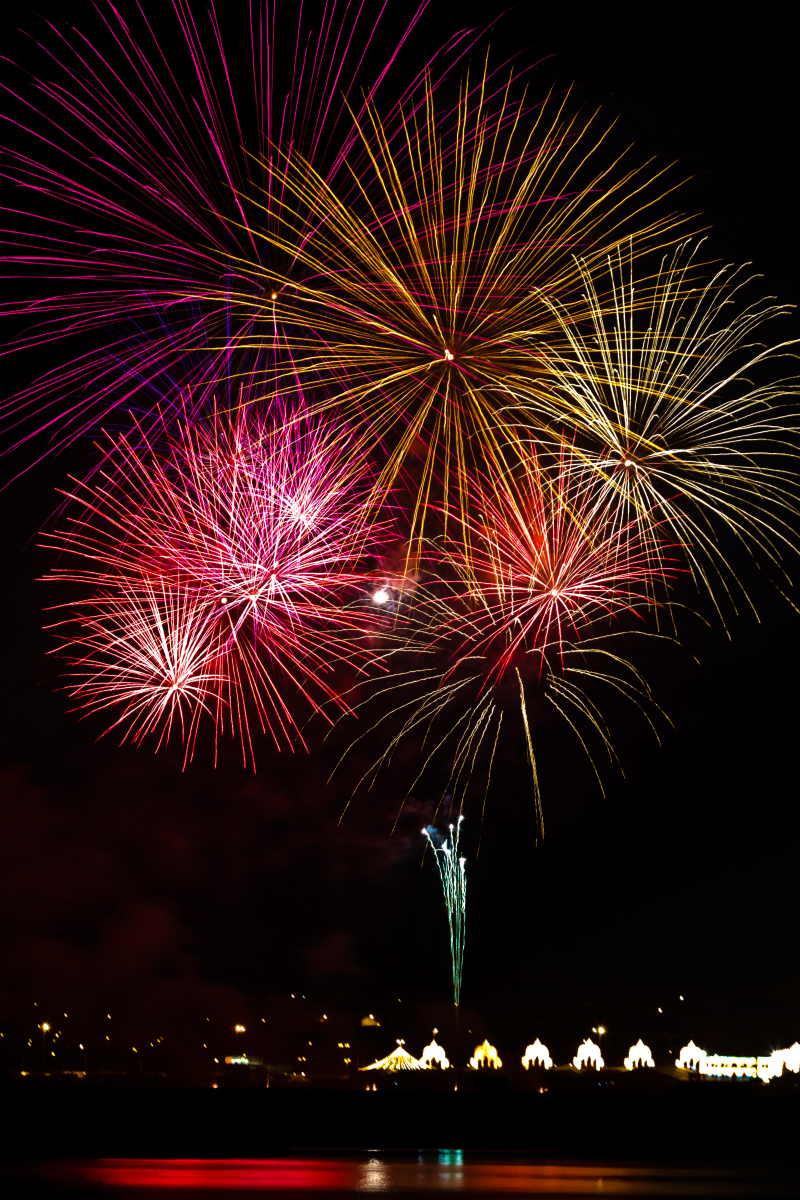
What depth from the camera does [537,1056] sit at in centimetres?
8538

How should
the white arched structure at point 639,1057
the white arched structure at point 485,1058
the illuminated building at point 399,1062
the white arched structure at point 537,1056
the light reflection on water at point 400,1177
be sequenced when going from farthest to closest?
the white arched structure at point 639,1057 → the white arched structure at point 537,1056 → the white arched structure at point 485,1058 → the illuminated building at point 399,1062 → the light reflection on water at point 400,1177

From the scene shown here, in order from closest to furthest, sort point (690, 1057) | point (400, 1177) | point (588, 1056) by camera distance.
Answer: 1. point (400, 1177)
2. point (588, 1056)
3. point (690, 1057)

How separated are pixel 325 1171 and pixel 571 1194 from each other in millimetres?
5305

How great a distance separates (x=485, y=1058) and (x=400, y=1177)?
66.7 metres

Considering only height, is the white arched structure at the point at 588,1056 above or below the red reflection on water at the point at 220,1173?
above

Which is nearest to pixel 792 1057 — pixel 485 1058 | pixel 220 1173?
pixel 485 1058

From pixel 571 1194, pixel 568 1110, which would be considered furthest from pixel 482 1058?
pixel 571 1194

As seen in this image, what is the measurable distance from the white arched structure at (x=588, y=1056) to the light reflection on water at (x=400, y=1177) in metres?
67.2

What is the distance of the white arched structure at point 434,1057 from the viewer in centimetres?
8481

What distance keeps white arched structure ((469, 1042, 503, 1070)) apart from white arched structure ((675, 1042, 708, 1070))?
18994 millimetres

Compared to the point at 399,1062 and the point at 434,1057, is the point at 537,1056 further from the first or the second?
the point at 399,1062

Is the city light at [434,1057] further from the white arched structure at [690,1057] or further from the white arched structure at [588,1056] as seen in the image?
the white arched structure at [690,1057]

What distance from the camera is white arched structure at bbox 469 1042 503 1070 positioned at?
75619mm

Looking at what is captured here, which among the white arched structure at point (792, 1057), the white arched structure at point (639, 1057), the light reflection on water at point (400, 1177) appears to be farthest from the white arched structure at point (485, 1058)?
the light reflection on water at point (400, 1177)
